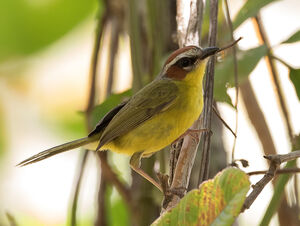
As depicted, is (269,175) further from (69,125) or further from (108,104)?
(69,125)

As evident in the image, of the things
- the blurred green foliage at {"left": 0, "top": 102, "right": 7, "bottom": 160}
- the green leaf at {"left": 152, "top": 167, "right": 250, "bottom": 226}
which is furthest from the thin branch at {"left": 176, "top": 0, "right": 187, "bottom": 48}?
the blurred green foliage at {"left": 0, "top": 102, "right": 7, "bottom": 160}

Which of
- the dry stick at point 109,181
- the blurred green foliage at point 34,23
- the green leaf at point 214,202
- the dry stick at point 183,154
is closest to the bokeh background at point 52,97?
the blurred green foliage at point 34,23

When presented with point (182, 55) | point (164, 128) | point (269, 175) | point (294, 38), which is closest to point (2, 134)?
point (164, 128)

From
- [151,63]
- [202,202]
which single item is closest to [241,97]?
[151,63]

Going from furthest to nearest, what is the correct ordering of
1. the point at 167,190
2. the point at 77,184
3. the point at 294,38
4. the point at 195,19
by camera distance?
1. the point at 77,184
2. the point at 294,38
3. the point at 195,19
4. the point at 167,190

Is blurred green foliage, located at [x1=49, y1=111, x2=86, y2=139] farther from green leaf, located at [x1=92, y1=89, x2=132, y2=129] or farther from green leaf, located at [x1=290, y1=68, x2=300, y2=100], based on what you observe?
green leaf, located at [x1=290, y1=68, x2=300, y2=100]

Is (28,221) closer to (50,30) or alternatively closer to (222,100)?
(50,30)

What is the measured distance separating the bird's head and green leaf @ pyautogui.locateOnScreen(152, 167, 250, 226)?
40.0 inches

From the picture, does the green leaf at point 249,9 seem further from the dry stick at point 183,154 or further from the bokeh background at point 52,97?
the bokeh background at point 52,97

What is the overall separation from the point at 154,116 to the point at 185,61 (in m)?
0.36

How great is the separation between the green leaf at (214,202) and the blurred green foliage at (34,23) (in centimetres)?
283

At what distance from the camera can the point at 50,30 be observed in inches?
172

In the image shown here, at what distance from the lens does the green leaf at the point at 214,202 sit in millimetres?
1697

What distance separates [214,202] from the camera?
69.5 inches
